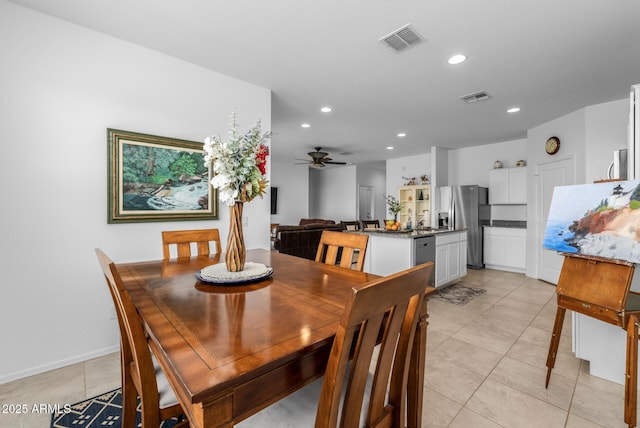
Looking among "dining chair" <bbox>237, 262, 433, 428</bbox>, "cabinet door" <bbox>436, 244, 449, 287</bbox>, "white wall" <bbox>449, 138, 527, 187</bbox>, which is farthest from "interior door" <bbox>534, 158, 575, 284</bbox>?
"dining chair" <bbox>237, 262, 433, 428</bbox>

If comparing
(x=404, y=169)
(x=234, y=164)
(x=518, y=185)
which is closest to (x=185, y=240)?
(x=234, y=164)

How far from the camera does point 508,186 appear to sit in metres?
5.61

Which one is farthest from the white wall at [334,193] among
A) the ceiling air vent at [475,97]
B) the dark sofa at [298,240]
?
the ceiling air vent at [475,97]

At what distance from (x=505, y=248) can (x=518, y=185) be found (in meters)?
1.28

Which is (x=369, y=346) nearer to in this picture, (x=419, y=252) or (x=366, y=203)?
(x=419, y=252)

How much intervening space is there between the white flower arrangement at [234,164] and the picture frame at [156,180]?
1.43 meters

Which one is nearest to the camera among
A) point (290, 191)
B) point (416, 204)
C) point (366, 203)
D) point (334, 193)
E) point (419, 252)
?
point (419, 252)

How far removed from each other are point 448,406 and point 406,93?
3.25 metres

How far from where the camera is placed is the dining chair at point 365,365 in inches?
27.5

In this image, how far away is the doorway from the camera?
9.25m

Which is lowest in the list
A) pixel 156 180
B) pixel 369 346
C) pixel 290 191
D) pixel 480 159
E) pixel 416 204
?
pixel 369 346

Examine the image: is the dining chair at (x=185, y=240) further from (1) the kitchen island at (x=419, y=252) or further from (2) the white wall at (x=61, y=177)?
(1) the kitchen island at (x=419, y=252)

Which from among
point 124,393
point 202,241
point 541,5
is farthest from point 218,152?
point 541,5

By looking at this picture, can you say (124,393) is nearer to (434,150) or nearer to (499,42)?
(499,42)
